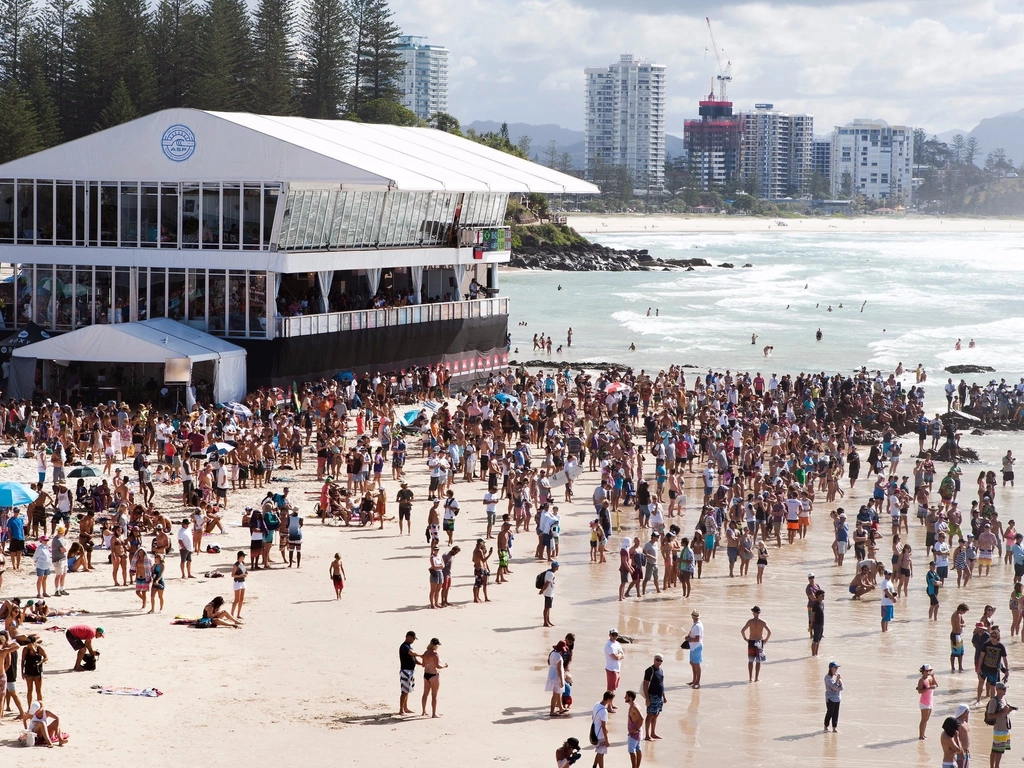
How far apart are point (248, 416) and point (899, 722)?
59.6 ft

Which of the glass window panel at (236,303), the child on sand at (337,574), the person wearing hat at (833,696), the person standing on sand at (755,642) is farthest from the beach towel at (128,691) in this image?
the glass window panel at (236,303)

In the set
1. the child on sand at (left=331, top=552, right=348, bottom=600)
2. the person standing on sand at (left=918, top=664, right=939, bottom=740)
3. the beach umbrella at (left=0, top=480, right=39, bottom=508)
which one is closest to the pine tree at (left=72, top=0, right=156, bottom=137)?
the beach umbrella at (left=0, top=480, right=39, bottom=508)

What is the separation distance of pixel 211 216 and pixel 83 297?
4117mm

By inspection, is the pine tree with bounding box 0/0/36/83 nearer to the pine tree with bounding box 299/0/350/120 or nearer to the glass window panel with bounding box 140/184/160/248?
the pine tree with bounding box 299/0/350/120

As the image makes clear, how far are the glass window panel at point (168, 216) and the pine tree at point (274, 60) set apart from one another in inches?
1560

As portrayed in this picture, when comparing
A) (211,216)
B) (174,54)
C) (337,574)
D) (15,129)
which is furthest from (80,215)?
(174,54)

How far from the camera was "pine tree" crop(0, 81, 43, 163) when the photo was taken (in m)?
60.3

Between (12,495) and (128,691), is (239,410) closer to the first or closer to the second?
(12,495)

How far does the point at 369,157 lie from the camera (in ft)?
117

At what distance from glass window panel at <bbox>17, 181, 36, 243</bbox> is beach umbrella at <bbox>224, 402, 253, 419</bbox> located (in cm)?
882

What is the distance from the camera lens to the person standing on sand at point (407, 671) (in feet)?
46.5

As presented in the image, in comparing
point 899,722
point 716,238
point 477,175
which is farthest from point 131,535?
point 716,238

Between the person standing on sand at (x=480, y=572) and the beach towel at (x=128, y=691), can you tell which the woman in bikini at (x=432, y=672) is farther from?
the person standing on sand at (x=480, y=572)

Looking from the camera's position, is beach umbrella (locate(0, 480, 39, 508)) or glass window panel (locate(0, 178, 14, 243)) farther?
glass window panel (locate(0, 178, 14, 243))
